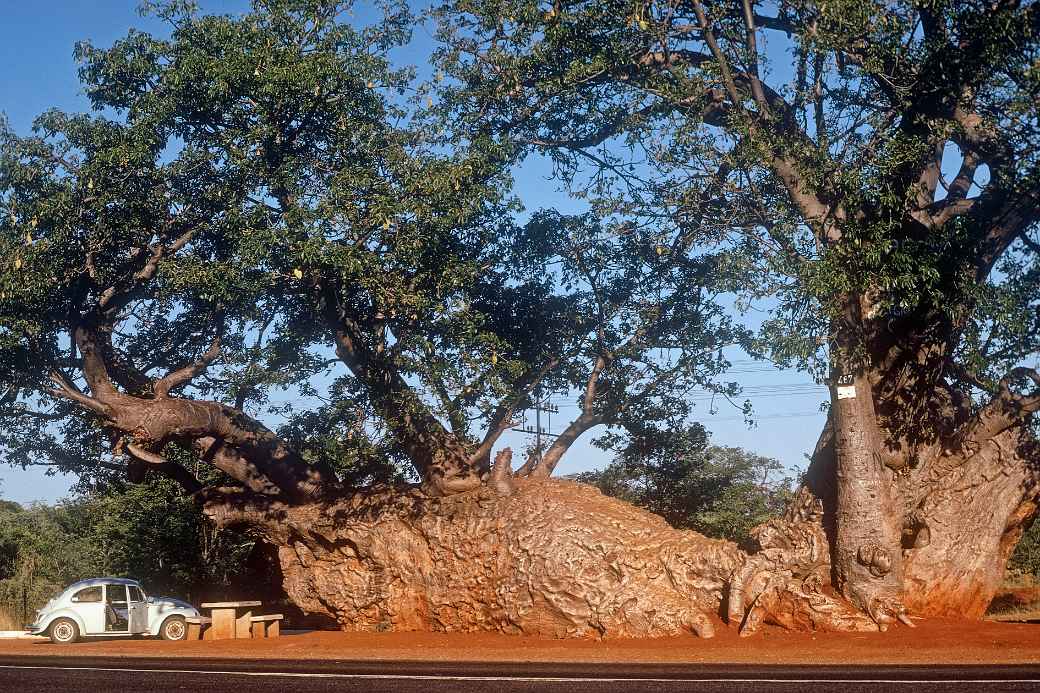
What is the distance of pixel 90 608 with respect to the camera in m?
21.2

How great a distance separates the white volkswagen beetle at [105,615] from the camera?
2105cm

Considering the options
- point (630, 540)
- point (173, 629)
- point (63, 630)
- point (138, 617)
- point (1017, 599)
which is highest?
point (630, 540)

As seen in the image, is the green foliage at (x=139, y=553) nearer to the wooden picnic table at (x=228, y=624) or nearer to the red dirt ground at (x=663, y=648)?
the wooden picnic table at (x=228, y=624)

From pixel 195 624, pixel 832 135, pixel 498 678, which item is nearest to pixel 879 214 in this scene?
pixel 832 135

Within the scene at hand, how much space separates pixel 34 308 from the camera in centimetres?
1925

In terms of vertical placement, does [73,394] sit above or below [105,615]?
above

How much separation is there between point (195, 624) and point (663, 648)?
10145 millimetres

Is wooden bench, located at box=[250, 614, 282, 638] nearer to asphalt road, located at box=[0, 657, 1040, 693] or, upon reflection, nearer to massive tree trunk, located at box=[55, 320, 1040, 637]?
massive tree trunk, located at box=[55, 320, 1040, 637]

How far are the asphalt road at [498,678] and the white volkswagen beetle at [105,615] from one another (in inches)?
247

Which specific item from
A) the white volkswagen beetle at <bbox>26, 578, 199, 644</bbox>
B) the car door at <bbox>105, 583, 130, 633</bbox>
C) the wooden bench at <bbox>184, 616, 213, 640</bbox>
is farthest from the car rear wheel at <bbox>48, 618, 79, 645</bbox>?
the wooden bench at <bbox>184, 616, 213, 640</bbox>

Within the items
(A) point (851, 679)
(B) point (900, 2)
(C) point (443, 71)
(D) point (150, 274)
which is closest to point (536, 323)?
(C) point (443, 71)

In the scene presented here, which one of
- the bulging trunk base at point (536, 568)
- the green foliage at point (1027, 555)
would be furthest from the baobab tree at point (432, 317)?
the green foliage at point (1027, 555)

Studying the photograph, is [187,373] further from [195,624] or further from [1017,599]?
[1017,599]

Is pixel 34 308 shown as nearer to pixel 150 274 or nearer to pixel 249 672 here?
pixel 150 274
